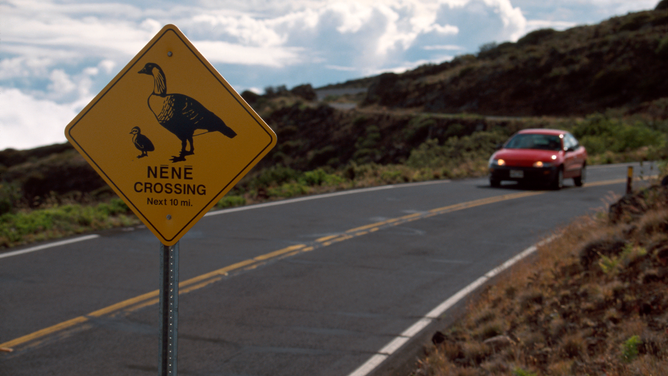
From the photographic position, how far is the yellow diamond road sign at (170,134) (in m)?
2.90

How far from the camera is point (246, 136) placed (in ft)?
9.68

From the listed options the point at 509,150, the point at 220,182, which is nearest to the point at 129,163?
the point at 220,182

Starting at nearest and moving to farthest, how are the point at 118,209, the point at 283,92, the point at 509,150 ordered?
the point at 118,209 → the point at 509,150 → the point at 283,92

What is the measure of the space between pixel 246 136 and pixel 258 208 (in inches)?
402

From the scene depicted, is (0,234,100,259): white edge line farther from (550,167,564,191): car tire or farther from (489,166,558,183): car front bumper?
(550,167,564,191): car tire

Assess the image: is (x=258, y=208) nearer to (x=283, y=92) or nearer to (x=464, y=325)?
(x=464, y=325)

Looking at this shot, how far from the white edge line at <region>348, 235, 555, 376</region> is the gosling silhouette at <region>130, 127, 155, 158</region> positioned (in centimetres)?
272

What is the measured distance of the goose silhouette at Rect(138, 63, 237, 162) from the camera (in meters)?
2.90

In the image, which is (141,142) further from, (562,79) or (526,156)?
(562,79)

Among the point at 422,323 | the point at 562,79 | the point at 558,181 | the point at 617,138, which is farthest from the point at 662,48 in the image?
the point at 422,323

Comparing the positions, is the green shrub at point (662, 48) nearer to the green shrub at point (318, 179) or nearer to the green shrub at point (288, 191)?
the green shrub at point (318, 179)

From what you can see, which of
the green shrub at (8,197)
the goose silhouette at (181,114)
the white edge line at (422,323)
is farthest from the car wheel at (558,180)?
the goose silhouette at (181,114)

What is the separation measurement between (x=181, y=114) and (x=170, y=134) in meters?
0.12

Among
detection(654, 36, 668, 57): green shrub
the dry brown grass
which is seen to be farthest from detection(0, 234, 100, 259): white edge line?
detection(654, 36, 668, 57): green shrub
